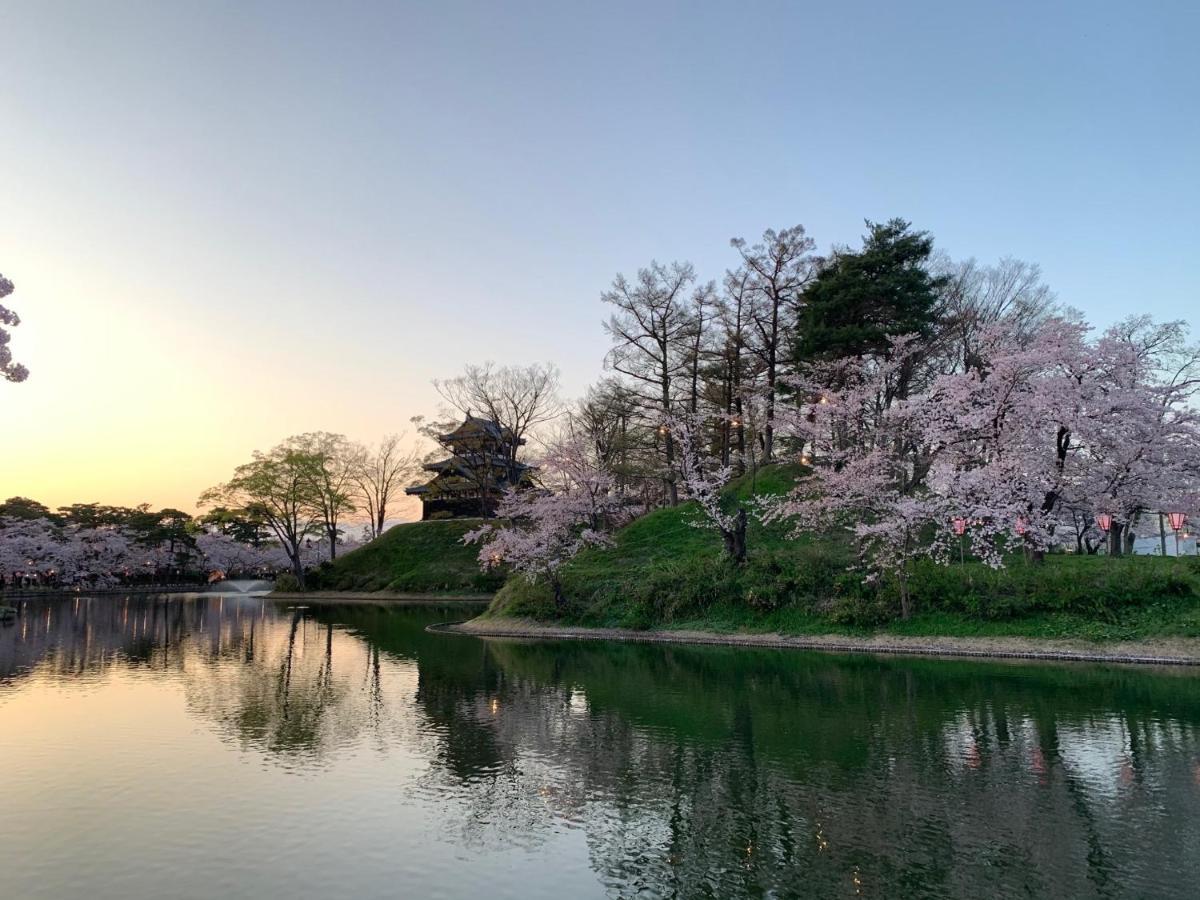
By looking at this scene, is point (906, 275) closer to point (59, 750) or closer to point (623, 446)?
point (623, 446)

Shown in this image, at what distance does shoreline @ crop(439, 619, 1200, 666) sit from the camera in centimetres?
2397

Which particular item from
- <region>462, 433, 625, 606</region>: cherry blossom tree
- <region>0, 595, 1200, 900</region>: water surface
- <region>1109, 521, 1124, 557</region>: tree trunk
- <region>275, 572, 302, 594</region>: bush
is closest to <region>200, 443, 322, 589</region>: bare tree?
<region>275, 572, 302, 594</region>: bush

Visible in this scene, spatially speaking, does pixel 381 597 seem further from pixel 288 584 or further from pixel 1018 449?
pixel 1018 449

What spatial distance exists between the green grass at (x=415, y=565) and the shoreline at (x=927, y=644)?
27.3m

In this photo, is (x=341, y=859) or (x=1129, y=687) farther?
(x=1129, y=687)

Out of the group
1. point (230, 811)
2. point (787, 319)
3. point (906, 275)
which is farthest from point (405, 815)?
point (787, 319)

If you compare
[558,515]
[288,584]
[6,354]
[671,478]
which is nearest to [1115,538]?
[671,478]

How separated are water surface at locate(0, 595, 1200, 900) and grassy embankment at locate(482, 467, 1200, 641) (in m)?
4.02

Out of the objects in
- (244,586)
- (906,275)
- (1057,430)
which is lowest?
(244,586)

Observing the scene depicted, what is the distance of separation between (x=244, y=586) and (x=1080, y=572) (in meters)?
83.2

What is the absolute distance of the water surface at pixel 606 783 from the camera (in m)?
8.54

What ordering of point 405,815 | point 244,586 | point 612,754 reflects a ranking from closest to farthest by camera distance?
point 405,815, point 612,754, point 244,586

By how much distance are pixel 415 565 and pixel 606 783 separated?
55.6m

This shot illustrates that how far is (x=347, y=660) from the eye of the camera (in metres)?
27.1
